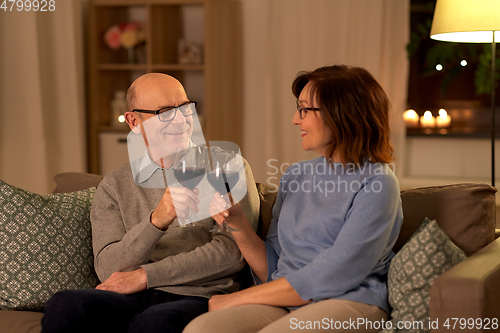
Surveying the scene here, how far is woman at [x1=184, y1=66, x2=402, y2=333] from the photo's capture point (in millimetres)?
1268

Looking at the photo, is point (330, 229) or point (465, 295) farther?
point (330, 229)

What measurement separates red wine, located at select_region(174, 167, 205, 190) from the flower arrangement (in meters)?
2.60

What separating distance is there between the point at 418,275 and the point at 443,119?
2790mm

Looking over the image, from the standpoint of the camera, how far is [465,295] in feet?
3.77

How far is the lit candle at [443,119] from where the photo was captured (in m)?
3.78

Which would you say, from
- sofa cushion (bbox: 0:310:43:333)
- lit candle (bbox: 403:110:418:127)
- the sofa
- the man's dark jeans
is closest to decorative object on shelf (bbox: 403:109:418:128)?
lit candle (bbox: 403:110:418:127)

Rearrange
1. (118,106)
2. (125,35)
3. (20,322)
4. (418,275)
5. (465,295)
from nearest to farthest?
(465,295) → (418,275) → (20,322) → (125,35) → (118,106)

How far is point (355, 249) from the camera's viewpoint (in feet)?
4.14

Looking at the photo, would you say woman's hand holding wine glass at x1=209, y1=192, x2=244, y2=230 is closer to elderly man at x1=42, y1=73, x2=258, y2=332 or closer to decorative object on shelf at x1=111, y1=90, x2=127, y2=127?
elderly man at x1=42, y1=73, x2=258, y2=332

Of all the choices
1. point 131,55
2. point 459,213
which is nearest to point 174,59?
point 131,55

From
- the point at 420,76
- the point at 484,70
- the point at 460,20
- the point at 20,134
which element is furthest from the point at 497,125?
the point at 20,134

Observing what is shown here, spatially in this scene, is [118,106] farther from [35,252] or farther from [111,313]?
[111,313]

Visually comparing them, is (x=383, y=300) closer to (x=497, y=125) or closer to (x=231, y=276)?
(x=231, y=276)

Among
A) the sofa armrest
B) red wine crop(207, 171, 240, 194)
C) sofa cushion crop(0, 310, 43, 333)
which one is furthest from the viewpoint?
sofa cushion crop(0, 310, 43, 333)
